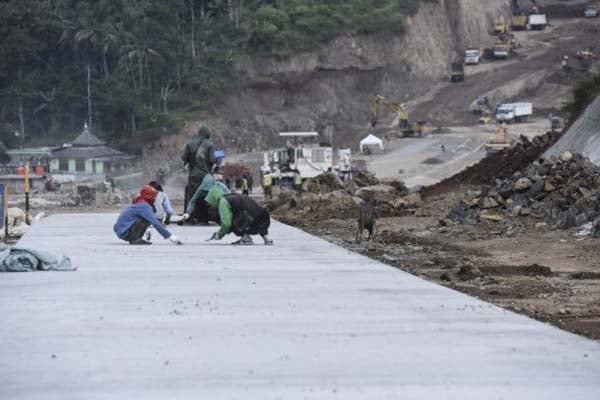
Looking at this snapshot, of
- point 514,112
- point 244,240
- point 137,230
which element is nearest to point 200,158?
point 137,230

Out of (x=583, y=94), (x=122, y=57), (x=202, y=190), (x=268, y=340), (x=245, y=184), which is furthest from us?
(x=122, y=57)

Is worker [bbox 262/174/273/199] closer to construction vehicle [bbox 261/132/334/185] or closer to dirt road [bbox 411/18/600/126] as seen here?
construction vehicle [bbox 261/132/334/185]

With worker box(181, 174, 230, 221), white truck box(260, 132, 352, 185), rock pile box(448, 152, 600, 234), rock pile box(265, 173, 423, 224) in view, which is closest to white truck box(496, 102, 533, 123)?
white truck box(260, 132, 352, 185)

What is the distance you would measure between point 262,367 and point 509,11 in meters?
111

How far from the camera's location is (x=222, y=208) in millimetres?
22938

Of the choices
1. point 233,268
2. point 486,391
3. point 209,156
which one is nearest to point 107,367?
point 486,391

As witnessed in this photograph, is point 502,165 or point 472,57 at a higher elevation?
point 472,57

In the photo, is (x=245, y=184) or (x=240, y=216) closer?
(x=240, y=216)

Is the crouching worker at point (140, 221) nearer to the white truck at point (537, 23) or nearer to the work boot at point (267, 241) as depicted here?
the work boot at point (267, 241)

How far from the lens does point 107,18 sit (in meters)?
96.9

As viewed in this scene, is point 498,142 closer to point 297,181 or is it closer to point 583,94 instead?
point 297,181

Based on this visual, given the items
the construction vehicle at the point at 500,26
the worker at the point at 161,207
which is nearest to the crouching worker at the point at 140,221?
the worker at the point at 161,207

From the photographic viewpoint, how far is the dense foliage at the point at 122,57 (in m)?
92.5

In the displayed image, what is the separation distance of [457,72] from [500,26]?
9.54 meters
